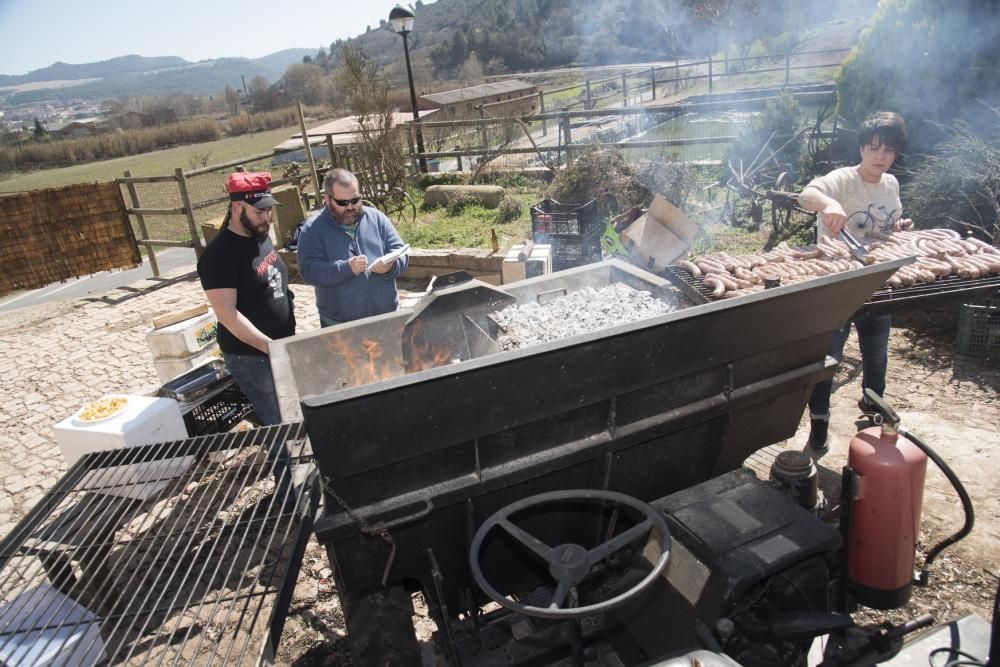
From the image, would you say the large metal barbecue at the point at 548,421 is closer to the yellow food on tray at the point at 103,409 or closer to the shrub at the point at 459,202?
the yellow food on tray at the point at 103,409

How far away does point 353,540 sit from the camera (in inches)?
90.8

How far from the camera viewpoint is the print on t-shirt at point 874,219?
4.59m

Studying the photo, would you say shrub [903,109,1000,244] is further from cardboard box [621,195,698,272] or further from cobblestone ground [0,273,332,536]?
cobblestone ground [0,273,332,536]

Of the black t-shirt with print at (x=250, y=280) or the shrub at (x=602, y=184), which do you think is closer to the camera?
the black t-shirt with print at (x=250, y=280)

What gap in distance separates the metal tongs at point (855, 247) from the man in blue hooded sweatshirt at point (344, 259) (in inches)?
131

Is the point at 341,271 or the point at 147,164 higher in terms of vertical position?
the point at 147,164

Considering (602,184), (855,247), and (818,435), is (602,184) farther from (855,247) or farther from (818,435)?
(818,435)

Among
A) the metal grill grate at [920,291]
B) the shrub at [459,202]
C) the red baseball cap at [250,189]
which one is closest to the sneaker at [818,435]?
the metal grill grate at [920,291]

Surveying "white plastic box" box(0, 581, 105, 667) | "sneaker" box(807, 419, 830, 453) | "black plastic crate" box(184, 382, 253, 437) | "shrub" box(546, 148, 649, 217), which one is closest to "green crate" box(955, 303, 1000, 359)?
"sneaker" box(807, 419, 830, 453)

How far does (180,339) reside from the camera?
208 inches

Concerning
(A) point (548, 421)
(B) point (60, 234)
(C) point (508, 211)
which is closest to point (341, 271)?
(A) point (548, 421)

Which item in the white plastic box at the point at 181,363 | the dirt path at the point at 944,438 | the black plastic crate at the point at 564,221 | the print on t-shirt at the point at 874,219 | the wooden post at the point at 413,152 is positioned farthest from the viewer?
the wooden post at the point at 413,152

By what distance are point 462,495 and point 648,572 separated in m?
0.77

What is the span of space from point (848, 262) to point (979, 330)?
1767mm
